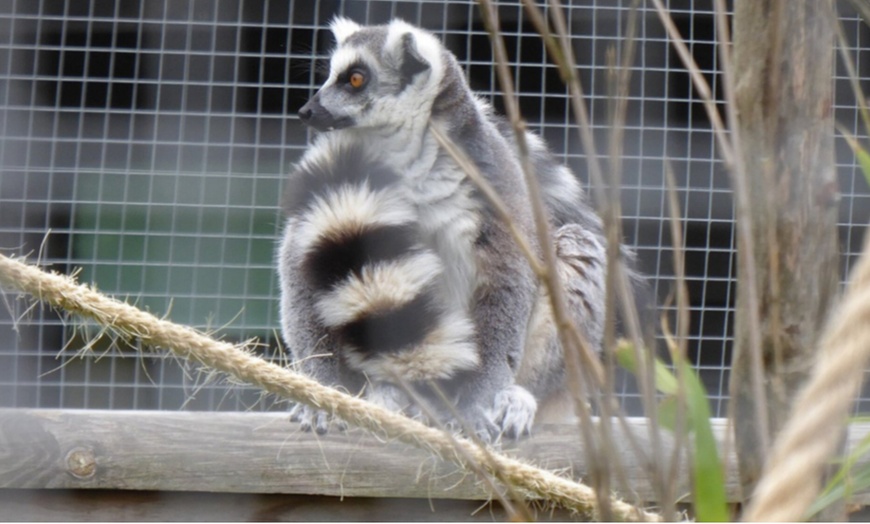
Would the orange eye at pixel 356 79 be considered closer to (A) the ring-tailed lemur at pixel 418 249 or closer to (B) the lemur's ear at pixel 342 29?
(A) the ring-tailed lemur at pixel 418 249

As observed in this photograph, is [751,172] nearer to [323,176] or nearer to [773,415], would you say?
[773,415]

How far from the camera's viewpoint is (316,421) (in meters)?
1.62

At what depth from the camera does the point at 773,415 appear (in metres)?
0.76

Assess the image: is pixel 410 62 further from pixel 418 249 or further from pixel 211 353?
pixel 211 353

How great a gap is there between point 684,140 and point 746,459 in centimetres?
260

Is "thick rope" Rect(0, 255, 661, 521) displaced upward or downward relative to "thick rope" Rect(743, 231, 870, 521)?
downward

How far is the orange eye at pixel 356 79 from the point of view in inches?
93.0

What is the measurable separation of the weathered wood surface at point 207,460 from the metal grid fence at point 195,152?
1335mm

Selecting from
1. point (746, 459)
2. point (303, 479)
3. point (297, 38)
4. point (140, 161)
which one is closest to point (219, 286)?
point (140, 161)

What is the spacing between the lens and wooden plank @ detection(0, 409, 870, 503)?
154 cm

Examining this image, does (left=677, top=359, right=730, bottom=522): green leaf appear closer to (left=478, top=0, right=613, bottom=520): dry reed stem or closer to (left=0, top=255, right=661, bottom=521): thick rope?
(left=478, top=0, right=613, bottom=520): dry reed stem

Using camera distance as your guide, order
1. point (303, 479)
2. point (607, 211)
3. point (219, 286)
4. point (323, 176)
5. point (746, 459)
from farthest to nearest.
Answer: point (219, 286)
point (323, 176)
point (303, 479)
point (746, 459)
point (607, 211)

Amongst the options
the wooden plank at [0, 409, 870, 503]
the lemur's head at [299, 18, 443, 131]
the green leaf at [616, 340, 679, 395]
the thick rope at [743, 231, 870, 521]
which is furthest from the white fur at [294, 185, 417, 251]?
the thick rope at [743, 231, 870, 521]

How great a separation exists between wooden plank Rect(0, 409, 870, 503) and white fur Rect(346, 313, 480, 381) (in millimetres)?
138
